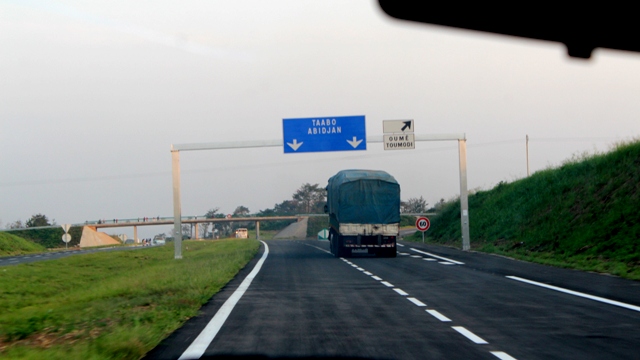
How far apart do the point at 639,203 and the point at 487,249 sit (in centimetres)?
1017

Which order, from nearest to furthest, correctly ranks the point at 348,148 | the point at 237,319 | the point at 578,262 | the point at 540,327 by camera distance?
the point at 540,327 → the point at 237,319 → the point at 578,262 → the point at 348,148

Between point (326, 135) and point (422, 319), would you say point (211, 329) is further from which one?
point (326, 135)

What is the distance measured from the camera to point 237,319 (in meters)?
12.0

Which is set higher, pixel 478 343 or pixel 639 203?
pixel 639 203

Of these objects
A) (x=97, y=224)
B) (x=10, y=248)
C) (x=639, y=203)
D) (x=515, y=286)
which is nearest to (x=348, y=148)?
(x=639, y=203)

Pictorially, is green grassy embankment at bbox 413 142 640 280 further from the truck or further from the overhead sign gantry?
the overhead sign gantry

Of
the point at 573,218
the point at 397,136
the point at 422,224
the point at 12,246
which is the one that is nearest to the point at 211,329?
the point at 573,218

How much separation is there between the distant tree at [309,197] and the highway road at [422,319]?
437 ft

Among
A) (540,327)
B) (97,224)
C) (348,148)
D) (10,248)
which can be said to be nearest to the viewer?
(540,327)

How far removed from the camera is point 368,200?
35.0 meters

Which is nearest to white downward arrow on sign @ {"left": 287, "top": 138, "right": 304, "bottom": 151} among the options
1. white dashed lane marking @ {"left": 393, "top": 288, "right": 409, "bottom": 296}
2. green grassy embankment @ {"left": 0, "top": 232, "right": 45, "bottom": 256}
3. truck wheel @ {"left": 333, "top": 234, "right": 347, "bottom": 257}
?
truck wheel @ {"left": 333, "top": 234, "right": 347, "bottom": 257}

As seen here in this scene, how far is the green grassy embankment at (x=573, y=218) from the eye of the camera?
24.1 m

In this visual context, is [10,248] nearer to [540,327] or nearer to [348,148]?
[348,148]

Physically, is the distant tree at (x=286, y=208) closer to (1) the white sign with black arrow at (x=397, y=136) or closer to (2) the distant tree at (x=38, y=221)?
(2) the distant tree at (x=38, y=221)
